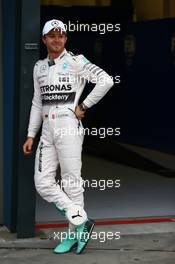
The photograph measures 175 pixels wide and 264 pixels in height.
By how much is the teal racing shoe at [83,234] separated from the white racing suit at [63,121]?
178mm

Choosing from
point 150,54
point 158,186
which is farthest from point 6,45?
point 150,54

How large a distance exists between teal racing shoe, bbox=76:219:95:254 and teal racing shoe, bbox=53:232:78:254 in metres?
0.09

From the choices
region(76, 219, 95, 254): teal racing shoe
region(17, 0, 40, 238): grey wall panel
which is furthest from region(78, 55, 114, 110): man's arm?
region(76, 219, 95, 254): teal racing shoe

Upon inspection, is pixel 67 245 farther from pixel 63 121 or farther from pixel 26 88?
pixel 26 88

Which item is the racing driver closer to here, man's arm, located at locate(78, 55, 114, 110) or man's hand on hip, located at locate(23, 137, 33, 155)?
man's arm, located at locate(78, 55, 114, 110)

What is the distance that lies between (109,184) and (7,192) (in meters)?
2.92

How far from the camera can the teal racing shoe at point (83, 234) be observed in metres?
5.48

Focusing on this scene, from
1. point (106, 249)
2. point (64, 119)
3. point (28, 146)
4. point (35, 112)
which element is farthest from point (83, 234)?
point (35, 112)

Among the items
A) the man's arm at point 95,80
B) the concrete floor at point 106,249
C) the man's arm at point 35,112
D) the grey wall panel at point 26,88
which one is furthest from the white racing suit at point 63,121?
the concrete floor at point 106,249

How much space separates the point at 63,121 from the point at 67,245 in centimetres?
108

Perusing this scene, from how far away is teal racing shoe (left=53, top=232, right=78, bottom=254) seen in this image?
5.54 metres

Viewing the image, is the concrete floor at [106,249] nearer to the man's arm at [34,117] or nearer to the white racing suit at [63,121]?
the white racing suit at [63,121]

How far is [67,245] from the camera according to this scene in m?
5.58

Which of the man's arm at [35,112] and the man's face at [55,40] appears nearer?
the man's face at [55,40]
